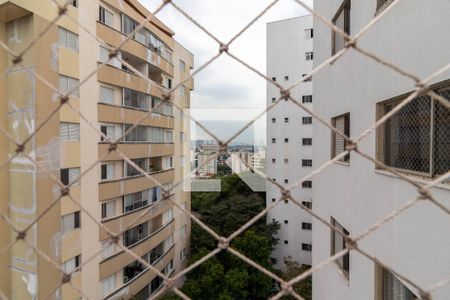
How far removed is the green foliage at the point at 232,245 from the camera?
5000 millimetres

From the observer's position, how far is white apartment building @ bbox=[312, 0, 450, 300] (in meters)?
0.93

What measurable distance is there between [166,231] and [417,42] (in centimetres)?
565

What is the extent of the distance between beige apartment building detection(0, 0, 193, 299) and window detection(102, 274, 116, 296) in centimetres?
2

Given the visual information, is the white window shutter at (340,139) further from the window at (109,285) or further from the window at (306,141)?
the window at (306,141)

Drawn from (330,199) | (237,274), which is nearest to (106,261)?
(237,274)

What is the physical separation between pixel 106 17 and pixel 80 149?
83.7 inches

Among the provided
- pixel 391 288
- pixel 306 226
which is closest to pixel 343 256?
pixel 391 288

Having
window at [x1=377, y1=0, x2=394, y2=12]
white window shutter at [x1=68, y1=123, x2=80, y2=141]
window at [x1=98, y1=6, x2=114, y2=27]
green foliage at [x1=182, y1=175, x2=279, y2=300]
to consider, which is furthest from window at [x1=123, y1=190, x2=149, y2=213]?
window at [x1=377, y1=0, x2=394, y2=12]

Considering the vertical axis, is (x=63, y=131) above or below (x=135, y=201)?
above

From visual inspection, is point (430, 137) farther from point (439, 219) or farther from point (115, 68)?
point (115, 68)

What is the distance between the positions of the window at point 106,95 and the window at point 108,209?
1.66 metres

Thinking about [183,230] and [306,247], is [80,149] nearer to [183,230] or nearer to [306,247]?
[183,230]

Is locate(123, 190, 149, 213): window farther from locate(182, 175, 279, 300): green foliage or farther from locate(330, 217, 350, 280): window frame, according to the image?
locate(330, 217, 350, 280): window frame

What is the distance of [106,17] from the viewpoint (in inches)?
151
